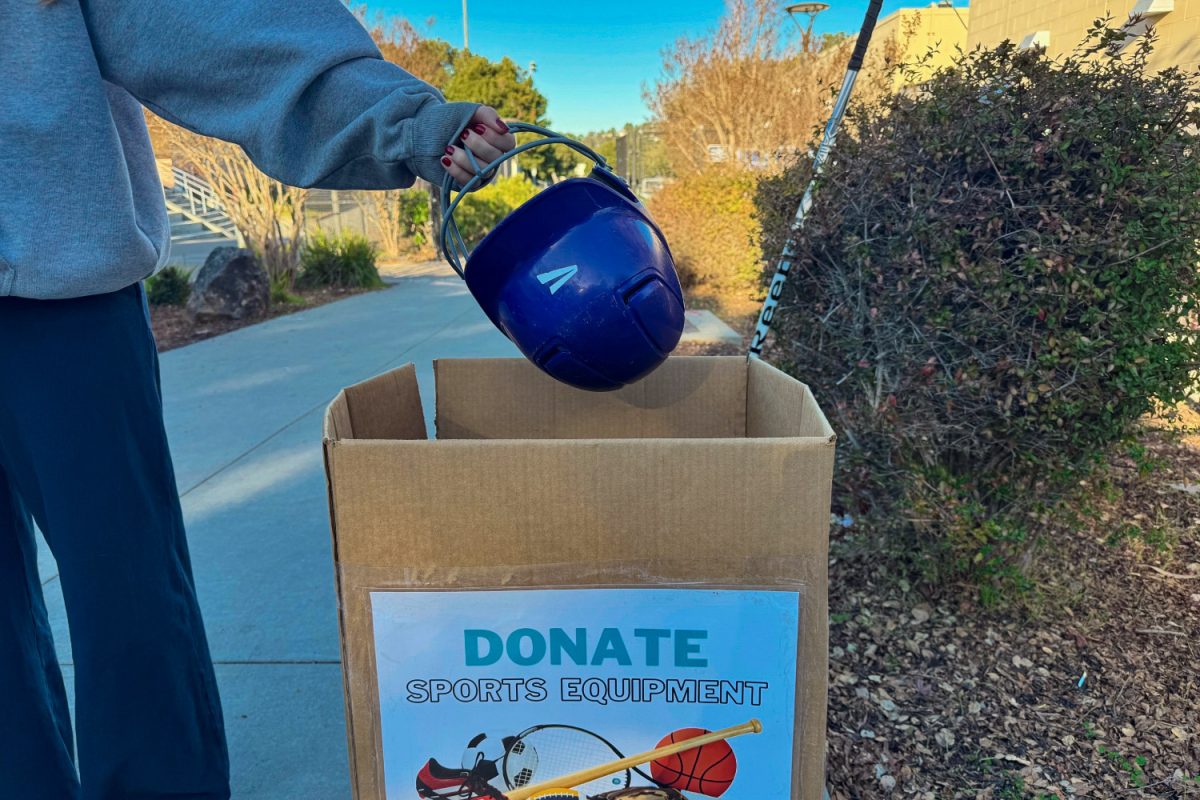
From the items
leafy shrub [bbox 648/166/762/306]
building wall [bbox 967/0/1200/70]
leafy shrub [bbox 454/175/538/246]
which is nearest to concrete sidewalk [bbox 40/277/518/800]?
leafy shrub [bbox 648/166/762/306]

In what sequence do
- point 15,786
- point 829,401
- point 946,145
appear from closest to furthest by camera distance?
point 15,786 → point 946,145 → point 829,401

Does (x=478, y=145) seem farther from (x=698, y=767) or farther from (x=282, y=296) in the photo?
(x=282, y=296)

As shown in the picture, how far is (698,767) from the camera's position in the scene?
1041mm

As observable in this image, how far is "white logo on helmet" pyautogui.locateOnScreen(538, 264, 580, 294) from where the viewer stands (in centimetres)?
106

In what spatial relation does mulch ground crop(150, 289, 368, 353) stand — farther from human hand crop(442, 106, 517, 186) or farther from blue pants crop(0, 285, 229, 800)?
human hand crop(442, 106, 517, 186)

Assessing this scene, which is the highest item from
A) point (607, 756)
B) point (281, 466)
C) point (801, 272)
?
point (801, 272)

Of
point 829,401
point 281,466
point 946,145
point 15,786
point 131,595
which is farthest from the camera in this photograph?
point 281,466

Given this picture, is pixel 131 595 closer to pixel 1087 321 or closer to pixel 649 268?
pixel 649 268

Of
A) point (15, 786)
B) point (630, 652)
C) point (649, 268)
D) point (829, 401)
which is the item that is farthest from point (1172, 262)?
point (15, 786)

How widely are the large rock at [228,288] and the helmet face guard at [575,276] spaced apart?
7965 millimetres

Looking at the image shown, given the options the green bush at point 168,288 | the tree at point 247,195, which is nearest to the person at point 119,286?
the green bush at point 168,288

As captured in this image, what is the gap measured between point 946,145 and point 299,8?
64.1 inches

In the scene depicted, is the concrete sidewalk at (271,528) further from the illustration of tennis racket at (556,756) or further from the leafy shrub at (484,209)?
the leafy shrub at (484,209)

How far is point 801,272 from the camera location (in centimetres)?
249
